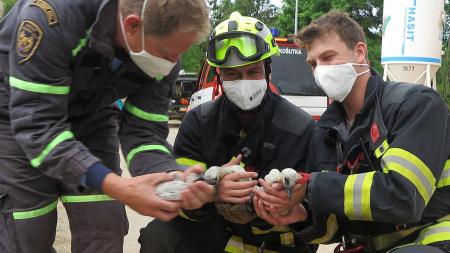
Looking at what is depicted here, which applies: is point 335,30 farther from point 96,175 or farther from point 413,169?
point 96,175

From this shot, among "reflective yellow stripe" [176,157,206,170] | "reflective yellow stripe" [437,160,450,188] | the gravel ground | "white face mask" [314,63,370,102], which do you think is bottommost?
the gravel ground

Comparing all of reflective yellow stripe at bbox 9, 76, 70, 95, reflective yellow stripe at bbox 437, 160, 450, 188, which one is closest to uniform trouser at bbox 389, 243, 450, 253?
reflective yellow stripe at bbox 437, 160, 450, 188

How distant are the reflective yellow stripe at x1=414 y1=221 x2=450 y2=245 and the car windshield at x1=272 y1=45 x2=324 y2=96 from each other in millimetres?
7179

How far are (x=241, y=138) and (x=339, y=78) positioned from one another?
2.30ft

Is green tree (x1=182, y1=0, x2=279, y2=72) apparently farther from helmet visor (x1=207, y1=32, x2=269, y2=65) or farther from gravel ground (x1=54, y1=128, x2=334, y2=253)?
helmet visor (x1=207, y1=32, x2=269, y2=65)

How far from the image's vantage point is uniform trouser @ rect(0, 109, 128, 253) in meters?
2.70

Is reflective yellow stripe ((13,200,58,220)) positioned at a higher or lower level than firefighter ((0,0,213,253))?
lower

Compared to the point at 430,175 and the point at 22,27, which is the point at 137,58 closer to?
the point at 22,27

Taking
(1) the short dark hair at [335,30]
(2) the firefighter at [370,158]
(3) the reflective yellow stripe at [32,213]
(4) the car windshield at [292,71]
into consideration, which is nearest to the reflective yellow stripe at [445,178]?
(2) the firefighter at [370,158]

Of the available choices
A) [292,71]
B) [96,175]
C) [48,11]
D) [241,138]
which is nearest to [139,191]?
[96,175]

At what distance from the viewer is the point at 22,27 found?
2340mm

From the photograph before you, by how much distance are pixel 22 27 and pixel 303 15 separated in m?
30.9

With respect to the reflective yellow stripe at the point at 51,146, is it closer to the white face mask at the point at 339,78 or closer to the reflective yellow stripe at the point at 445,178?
the white face mask at the point at 339,78

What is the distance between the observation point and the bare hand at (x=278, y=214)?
294 centimetres
